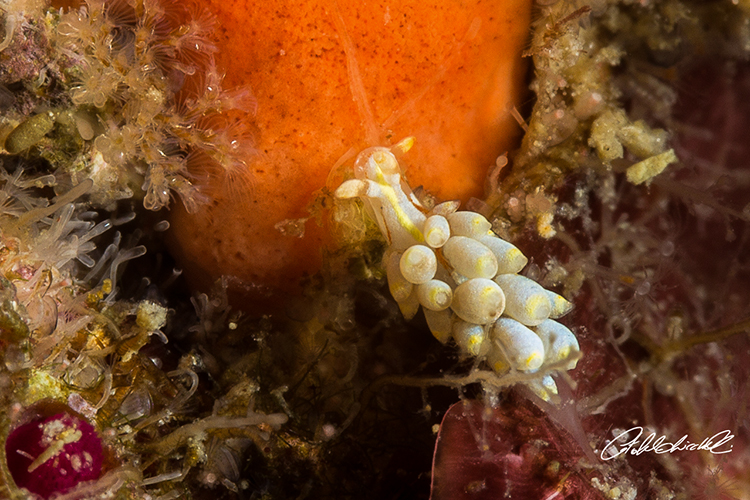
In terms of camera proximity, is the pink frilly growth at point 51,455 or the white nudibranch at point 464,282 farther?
the white nudibranch at point 464,282

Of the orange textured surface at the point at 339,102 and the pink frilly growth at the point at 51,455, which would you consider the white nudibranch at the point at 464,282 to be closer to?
the orange textured surface at the point at 339,102

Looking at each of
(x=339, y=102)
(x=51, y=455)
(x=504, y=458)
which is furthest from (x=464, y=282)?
(x=51, y=455)

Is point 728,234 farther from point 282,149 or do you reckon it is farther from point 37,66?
point 37,66
